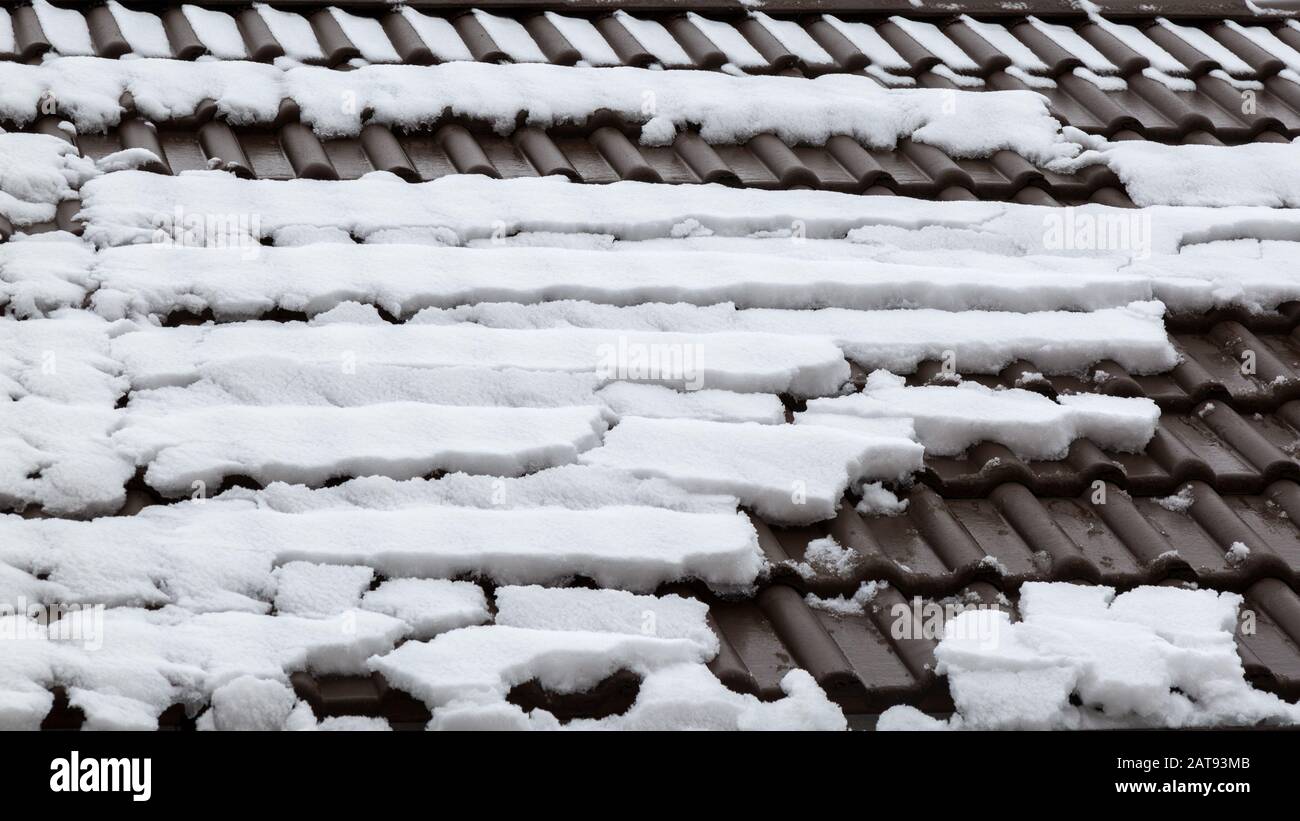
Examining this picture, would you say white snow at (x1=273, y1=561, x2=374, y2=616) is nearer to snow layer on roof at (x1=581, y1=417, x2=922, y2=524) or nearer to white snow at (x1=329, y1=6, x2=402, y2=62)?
snow layer on roof at (x1=581, y1=417, x2=922, y2=524)

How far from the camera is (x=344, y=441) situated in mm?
2924

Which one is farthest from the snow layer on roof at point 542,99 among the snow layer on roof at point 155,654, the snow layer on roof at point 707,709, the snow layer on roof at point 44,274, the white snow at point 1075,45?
the snow layer on roof at point 707,709

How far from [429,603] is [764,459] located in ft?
2.72

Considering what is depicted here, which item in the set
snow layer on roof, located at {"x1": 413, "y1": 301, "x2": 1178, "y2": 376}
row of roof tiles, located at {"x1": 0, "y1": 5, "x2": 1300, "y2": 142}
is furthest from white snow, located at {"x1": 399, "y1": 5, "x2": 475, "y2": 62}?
snow layer on roof, located at {"x1": 413, "y1": 301, "x2": 1178, "y2": 376}

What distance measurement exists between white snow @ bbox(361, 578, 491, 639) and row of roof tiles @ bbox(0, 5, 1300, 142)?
7.24 feet

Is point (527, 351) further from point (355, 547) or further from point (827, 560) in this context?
point (827, 560)

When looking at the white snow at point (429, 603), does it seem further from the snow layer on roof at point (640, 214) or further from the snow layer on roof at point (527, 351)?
the snow layer on roof at point (640, 214)

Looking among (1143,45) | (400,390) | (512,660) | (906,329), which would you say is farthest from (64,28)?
(1143,45)

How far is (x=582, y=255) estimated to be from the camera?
11.8 feet

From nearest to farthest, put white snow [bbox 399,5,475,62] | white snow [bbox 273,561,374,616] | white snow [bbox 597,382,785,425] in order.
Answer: white snow [bbox 273,561,374,616] → white snow [bbox 597,382,785,425] → white snow [bbox 399,5,475,62]

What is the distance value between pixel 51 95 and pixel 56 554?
5.98ft

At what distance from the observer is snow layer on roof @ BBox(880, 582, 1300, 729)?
8.37 feet

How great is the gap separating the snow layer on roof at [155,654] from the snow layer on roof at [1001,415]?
1.28m

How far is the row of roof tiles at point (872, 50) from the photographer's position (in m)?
4.32
